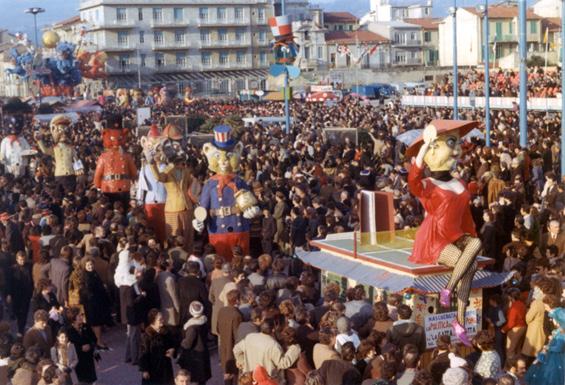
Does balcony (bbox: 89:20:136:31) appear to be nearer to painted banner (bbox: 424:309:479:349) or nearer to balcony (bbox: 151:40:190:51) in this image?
balcony (bbox: 151:40:190:51)

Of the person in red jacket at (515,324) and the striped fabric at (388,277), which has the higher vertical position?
the striped fabric at (388,277)

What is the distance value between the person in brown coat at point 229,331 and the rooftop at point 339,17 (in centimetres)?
4534

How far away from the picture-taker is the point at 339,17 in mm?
53375

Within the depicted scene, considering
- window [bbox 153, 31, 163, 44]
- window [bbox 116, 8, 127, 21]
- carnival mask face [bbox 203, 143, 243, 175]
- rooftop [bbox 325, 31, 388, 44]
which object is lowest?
carnival mask face [bbox 203, 143, 243, 175]

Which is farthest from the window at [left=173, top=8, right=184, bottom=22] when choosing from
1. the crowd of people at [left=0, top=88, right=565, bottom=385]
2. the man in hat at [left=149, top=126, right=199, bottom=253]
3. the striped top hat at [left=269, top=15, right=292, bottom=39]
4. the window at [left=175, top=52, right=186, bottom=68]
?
the man in hat at [left=149, top=126, right=199, bottom=253]

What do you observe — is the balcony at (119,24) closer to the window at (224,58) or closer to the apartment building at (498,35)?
the window at (224,58)

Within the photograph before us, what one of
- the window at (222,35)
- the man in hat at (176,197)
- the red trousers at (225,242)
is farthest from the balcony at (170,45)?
the red trousers at (225,242)

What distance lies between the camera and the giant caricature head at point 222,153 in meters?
10.8

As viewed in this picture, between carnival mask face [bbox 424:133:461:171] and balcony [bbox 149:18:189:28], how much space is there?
1220 inches

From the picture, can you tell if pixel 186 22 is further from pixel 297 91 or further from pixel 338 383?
pixel 338 383

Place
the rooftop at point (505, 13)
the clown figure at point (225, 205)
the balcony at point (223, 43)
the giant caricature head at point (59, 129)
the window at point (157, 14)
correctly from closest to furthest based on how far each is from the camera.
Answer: the clown figure at point (225, 205) → the giant caricature head at point (59, 129) → the window at point (157, 14) → the rooftop at point (505, 13) → the balcony at point (223, 43)

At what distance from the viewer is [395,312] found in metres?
7.54

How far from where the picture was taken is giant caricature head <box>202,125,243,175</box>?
35.3ft

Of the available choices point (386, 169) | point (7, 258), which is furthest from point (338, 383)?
point (386, 169)
